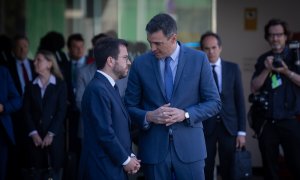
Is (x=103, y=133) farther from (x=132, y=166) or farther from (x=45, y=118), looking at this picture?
(x=45, y=118)

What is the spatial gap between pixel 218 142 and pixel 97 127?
88.4 inches

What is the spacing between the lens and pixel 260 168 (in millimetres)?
8578

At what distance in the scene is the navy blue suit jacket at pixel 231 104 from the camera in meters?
6.35

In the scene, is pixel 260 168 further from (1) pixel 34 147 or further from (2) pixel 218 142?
(1) pixel 34 147

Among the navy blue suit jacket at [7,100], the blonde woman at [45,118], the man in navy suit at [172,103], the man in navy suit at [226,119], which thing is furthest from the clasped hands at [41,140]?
the man in navy suit at [172,103]

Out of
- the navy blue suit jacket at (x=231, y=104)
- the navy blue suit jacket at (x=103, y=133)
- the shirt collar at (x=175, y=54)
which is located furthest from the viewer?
the navy blue suit jacket at (x=231, y=104)

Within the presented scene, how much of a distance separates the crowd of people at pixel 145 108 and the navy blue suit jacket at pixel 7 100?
11 mm

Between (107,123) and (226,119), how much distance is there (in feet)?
7.02

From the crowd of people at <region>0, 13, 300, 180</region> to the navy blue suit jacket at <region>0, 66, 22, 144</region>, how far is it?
0.04ft

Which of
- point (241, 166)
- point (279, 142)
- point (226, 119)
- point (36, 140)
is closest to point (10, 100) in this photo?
point (36, 140)

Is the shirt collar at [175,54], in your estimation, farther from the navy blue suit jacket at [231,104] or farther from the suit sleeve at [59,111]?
the suit sleeve at [59,111]

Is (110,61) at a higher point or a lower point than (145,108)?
higher

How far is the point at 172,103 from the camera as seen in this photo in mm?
4734

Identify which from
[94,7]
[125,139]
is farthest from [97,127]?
[94,7]
